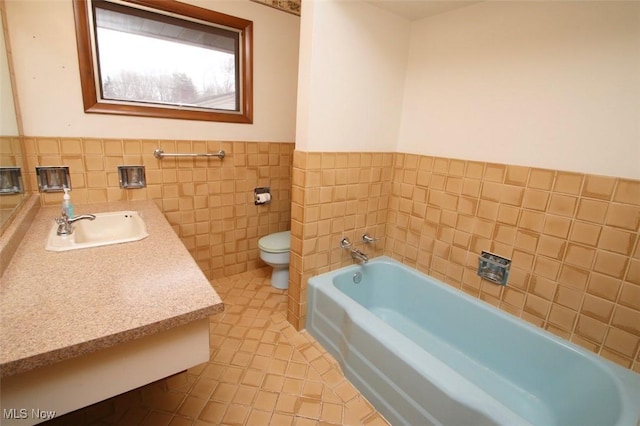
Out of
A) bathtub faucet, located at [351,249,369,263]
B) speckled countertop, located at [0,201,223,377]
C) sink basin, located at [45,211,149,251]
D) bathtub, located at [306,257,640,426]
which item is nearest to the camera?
speckled countertop, located at [0,201,223,377]

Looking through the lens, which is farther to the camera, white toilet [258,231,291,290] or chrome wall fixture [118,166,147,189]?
white toilet [258,231,291,290]

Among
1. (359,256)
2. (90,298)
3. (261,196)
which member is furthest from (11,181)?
(359,256)

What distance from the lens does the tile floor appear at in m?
1.30

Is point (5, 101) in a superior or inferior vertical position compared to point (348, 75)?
inferior

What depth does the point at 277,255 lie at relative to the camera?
2.20 meters

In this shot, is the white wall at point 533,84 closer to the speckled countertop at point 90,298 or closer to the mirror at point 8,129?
the speckled countertop at point 90,298

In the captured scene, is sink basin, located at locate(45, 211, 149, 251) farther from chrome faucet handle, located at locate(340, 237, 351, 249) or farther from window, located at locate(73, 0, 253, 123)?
chrome faucet handle, located at locate(340, 237, 351, 249)

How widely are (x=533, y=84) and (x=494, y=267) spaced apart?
0.96 m

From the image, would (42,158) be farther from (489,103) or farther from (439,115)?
(489,103)

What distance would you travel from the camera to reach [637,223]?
117 centimetres

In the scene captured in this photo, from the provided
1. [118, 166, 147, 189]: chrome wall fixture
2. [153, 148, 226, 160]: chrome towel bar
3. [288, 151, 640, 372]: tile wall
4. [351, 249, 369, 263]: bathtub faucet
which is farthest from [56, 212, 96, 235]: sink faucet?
[351, 249, 369, 263]: bathtub faucet

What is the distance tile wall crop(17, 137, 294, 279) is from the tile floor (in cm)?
71

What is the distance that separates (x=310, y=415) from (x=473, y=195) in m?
1.44

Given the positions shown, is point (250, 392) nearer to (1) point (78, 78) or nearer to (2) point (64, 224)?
(2) point (64, 224)
